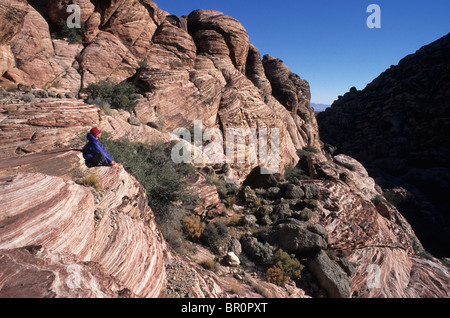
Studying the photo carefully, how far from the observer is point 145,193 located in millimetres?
5723

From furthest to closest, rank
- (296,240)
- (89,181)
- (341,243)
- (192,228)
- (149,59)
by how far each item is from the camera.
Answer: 1. (149,59)
2. (341,243)
3. (296,240)
4. (192,228)
5. (89,181)

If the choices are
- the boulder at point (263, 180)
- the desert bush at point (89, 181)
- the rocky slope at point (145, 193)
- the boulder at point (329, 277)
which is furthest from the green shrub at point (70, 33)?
the boulder at point (329, 277)

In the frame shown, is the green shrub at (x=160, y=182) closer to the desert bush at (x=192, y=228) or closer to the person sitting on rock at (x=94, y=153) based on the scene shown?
the desert bush at (x=192, y=228)

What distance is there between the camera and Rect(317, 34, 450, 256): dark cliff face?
28203mm

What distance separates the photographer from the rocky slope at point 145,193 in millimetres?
3223

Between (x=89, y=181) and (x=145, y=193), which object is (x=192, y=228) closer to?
(x=145, y=193)

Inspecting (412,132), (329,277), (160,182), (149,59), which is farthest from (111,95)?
(412,132)

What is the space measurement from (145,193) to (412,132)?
47.7 m

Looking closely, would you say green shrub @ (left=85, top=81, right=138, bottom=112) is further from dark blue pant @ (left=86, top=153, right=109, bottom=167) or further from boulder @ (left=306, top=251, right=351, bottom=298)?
boulder @ (left=306, top=251, right=351, bottom=298)

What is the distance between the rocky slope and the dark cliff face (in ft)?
59.1

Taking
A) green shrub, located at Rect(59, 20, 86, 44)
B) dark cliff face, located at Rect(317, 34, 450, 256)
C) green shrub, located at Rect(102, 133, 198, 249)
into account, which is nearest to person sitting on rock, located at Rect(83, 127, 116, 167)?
green shrub, located at Rect(102, 133, 198, 249)
